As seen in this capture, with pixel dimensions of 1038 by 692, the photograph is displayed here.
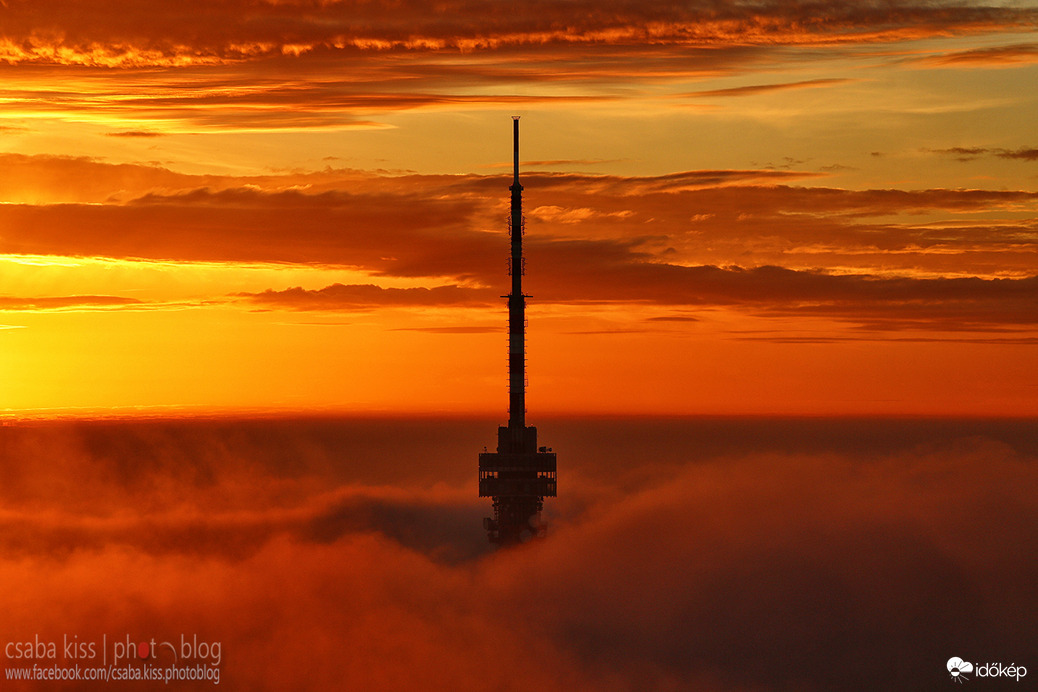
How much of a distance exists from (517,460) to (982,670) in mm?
73482

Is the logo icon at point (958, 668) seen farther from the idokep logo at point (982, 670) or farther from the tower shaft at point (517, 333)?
the tower shaft at point (517, 333)

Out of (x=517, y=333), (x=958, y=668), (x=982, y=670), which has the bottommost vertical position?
(x=982, y=670)

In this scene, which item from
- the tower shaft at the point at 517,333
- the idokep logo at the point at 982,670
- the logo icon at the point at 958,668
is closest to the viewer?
the logo icon at the point at 958,668

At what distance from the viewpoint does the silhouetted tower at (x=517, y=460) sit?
178m

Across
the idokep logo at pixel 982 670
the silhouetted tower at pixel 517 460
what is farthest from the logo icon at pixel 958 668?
the silhouetted tower at pixel 517 460

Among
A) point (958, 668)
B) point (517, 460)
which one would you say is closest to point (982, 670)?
point (958, 668)

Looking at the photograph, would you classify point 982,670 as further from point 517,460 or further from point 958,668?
point 517,460

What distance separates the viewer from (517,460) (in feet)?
585

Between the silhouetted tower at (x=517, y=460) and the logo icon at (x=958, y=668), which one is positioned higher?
the silhouetted tower at (x=517, y=460)

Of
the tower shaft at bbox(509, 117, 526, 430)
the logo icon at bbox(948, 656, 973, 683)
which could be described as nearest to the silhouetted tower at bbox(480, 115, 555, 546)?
the tower shaft at bbox(509, 117, 526, 430)

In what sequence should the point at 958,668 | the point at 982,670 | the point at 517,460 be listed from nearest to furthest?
the point at 958,668 < the point at 982,670 < the point at 517,460

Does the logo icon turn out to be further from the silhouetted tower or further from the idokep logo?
the silhouetted tower

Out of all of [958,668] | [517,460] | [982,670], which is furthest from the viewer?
[517,460]

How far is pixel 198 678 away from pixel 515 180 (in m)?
87.3
